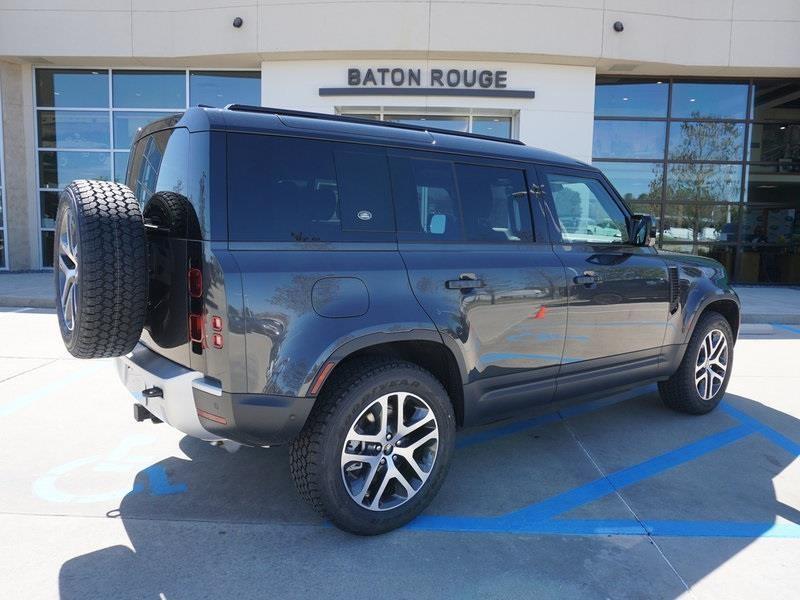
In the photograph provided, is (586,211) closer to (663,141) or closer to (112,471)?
(112,471)

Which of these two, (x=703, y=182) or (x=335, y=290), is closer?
(x=335, y=290)

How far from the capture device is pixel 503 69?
11.8m

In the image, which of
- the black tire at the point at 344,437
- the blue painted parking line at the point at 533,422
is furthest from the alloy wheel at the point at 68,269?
the blue painted parking line at the point at 533,422

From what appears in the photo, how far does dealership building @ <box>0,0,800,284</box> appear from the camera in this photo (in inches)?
447

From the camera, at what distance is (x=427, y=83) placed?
1180 cm

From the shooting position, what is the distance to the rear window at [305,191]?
273 centimetres

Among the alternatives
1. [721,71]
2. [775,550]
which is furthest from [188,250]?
[721,71]

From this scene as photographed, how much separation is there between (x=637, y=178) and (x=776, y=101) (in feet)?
11.7

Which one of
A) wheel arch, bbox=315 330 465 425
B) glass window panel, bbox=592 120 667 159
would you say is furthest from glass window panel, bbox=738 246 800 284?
wheel arch, bbox=315 330 465 425

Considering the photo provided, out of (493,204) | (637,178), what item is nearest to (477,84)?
(637,178)

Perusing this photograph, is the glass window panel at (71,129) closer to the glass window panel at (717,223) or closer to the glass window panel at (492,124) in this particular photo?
the glass window panel at (492,124)

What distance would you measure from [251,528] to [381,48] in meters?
9.99

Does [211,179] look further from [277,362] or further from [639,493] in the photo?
[639,493]

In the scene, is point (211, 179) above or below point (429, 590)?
above
